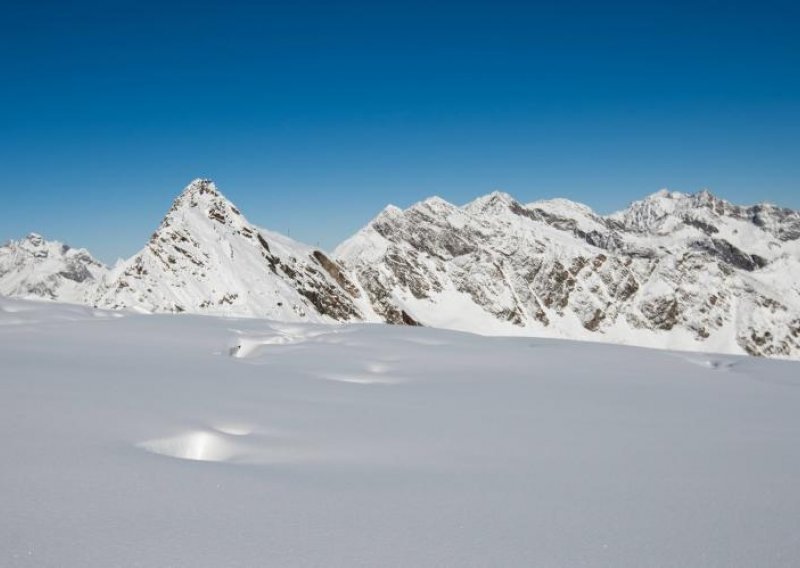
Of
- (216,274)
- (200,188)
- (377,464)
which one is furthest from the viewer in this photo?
(200,188)

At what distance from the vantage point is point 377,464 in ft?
16.9

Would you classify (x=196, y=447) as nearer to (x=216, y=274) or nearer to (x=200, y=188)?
(x=216, y=274)

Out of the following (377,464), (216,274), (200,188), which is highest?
(200,188)

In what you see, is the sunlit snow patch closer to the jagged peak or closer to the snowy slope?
the snowy slope

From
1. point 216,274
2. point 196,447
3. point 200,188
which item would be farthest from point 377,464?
point 200,188

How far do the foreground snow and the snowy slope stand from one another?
4787cm

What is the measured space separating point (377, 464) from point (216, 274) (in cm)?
5935

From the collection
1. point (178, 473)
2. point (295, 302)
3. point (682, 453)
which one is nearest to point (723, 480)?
point (682, 453)

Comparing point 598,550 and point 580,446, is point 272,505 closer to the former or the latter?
point 598,550

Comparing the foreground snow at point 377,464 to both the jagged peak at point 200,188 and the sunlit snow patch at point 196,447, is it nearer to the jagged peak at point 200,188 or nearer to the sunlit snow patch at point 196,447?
the sunlit snow patch at point 196,447

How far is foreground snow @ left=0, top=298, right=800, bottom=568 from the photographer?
342 cm

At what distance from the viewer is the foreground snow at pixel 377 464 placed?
3422 millimetres

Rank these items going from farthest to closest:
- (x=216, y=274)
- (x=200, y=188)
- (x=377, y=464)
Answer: (x=200, y=188) → (x=216, y=274) → (x=377, y=464)

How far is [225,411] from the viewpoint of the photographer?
6332mm
